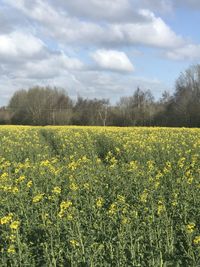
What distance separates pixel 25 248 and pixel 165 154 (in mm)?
8520

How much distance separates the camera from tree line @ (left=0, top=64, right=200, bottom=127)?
5706 centimetres

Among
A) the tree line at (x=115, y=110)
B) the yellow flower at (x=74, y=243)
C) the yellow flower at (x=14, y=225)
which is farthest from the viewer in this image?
the tree line at (x=115, y=110)

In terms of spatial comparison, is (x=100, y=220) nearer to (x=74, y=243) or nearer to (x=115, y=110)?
(x=74, y=243)

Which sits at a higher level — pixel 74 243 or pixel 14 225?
pixel 14 225

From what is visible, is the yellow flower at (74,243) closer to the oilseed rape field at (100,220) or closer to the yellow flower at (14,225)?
the oilseed rape field at (100,220)

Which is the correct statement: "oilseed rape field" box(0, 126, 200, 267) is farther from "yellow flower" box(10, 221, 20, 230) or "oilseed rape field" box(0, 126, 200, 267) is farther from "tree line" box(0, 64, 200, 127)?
"tree line" box(0, 64, 200, 127)

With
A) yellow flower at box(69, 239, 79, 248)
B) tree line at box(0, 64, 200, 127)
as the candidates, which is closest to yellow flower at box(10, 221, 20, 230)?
yellow flower at box(69, 239, 79, 248)

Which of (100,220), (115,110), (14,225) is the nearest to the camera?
(14,225)

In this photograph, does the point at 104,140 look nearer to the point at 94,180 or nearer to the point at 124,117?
the point at 94,180

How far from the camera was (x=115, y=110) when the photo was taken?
219ft

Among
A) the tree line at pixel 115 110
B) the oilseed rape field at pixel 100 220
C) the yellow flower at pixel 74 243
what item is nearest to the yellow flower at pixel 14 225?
the oilseed rape field at pixel 100 220

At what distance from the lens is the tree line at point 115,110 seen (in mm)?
57062

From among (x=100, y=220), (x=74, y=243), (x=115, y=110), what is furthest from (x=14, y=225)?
(x=115, y=110)

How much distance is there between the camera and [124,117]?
63500mm
